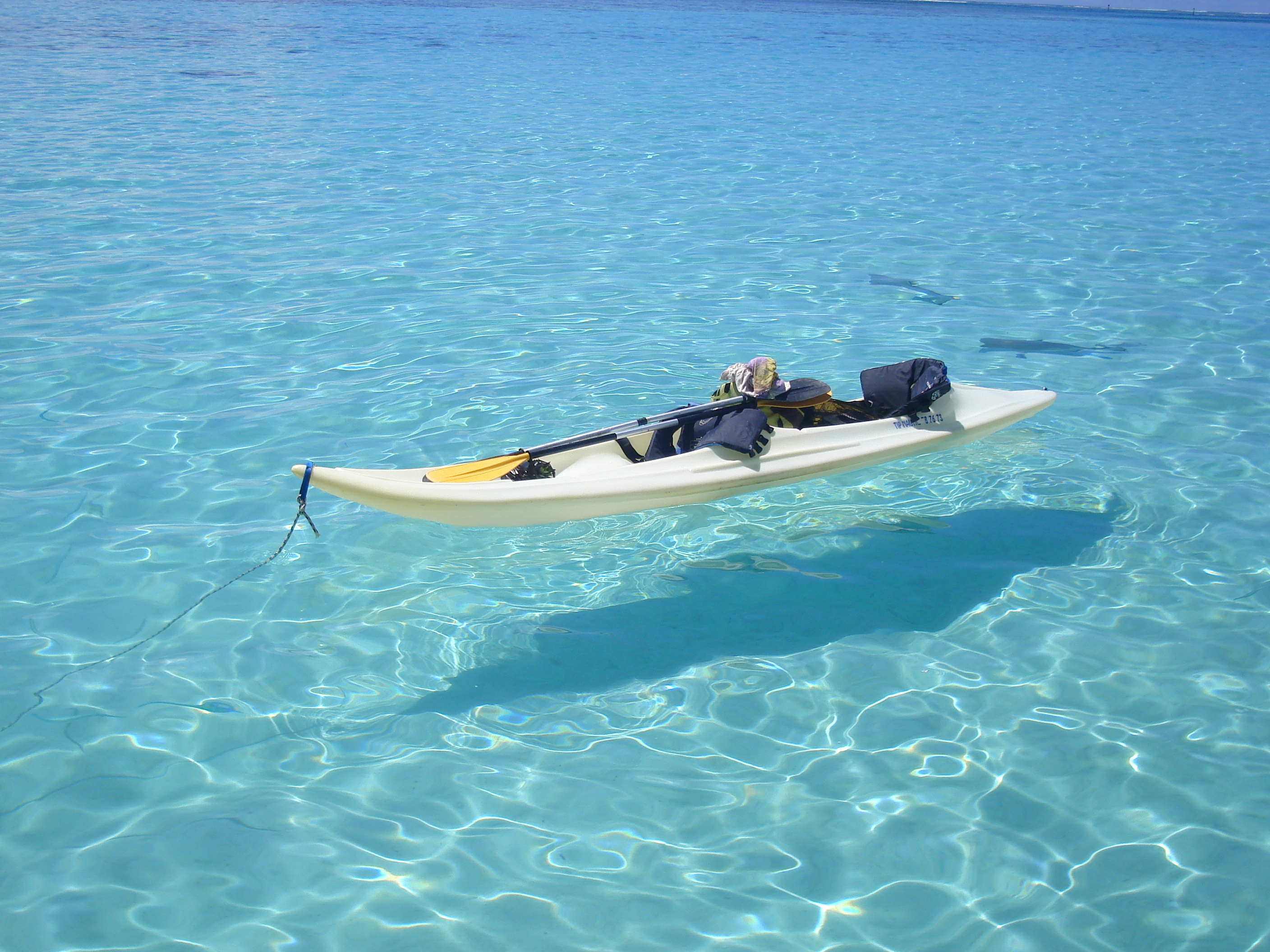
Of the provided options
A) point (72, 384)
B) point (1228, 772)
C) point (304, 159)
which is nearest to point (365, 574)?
point (72, 384)

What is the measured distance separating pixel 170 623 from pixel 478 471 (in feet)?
6.11

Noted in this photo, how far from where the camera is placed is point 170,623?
17.7 feet

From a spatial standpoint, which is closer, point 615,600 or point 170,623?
point 170,623

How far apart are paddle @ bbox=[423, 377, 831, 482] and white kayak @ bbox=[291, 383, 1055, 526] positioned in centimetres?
7

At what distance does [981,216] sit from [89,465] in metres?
11.8

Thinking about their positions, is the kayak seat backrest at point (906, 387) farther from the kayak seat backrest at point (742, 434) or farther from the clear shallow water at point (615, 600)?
the kayak seat backrest at point (742, 434)

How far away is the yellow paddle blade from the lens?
5375mm

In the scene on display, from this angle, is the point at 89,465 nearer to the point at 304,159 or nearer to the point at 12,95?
the point at 304,159

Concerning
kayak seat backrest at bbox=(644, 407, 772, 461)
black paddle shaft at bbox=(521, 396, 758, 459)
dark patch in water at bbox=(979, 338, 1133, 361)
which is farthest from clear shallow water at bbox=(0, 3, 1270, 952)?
black paddle shaft at bbox=(521, 396, 758, 459)

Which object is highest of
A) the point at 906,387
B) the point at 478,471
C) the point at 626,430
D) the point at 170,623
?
the point at 906,387

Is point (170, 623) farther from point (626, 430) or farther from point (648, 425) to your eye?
point (648, 425)

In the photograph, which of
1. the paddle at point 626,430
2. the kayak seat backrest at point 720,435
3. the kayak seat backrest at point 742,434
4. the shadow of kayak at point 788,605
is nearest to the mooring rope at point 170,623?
the paddle at point 626,430

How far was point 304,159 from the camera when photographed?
1634cm

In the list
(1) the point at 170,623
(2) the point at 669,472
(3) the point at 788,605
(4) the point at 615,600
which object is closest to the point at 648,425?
(2) the point at 669,472
